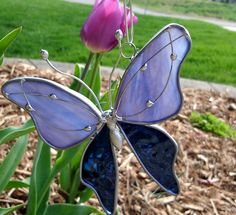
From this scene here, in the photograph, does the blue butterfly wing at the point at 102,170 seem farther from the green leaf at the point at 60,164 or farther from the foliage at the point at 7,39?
the foliage at the point at 7,39

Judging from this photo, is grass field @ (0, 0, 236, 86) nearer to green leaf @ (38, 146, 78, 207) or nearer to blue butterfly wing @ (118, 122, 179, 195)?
green leaf @ (38, 146, 78, 207)

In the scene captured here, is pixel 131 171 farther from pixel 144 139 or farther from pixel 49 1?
pixel 49 1

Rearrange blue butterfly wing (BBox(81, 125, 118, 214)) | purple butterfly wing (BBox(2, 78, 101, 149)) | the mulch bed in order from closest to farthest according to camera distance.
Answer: purple butterfly wing (BBox(2, 78, 101, 149))
blue butterfly wing (BBox(81, 125, 118, 214))
the mulch bed

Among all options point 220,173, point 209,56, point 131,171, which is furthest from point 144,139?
point 209,56

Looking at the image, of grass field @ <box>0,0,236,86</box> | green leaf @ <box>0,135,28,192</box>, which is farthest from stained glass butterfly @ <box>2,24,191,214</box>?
grass field @ <box>0,0,236,86</box>

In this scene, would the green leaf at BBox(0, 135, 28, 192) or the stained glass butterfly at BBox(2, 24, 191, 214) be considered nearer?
the stained glass butterfly at BBox(2, 24, 191, 214)

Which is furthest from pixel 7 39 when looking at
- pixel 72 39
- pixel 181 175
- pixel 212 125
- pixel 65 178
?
pixel 72 39

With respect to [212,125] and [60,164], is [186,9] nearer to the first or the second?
[212,125]
